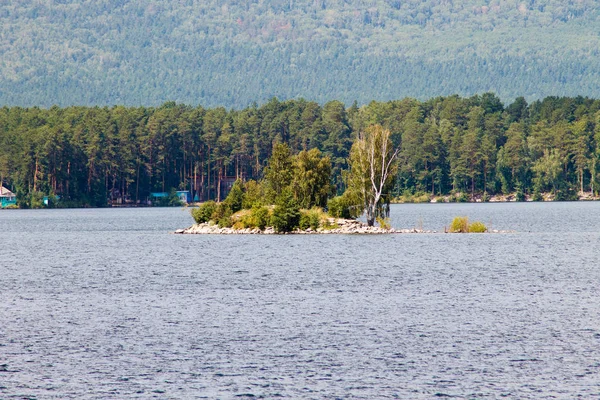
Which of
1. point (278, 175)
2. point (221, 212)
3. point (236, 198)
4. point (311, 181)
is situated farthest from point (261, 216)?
point (221, 212)

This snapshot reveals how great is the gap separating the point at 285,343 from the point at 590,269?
111 ft

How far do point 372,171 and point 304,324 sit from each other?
51520 mm

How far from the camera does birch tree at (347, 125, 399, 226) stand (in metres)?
93.8

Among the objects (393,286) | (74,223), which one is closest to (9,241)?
(74,223)

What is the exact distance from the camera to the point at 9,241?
10581 cm

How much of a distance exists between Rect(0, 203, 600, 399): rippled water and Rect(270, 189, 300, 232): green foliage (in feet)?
44.0

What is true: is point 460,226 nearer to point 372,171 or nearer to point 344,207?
point 344,207

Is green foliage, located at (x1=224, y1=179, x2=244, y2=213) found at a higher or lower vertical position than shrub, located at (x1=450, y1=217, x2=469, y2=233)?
higher

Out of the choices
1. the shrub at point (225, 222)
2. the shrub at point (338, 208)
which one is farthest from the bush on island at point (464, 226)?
the shrub at point (225, 222)

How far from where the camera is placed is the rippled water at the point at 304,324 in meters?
32.0

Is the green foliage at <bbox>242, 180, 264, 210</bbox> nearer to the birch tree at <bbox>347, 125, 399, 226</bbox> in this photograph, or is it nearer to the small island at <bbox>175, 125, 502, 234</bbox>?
the small island at <bbox>175, 125, 502, 234</bbox>

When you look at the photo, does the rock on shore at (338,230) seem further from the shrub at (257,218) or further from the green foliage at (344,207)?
the shrub at (257,218)

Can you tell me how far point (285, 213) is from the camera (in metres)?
98.2

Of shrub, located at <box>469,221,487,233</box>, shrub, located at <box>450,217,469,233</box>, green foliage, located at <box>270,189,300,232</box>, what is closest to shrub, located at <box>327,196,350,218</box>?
green foliage, located at <box>270,189,300,232</box>
